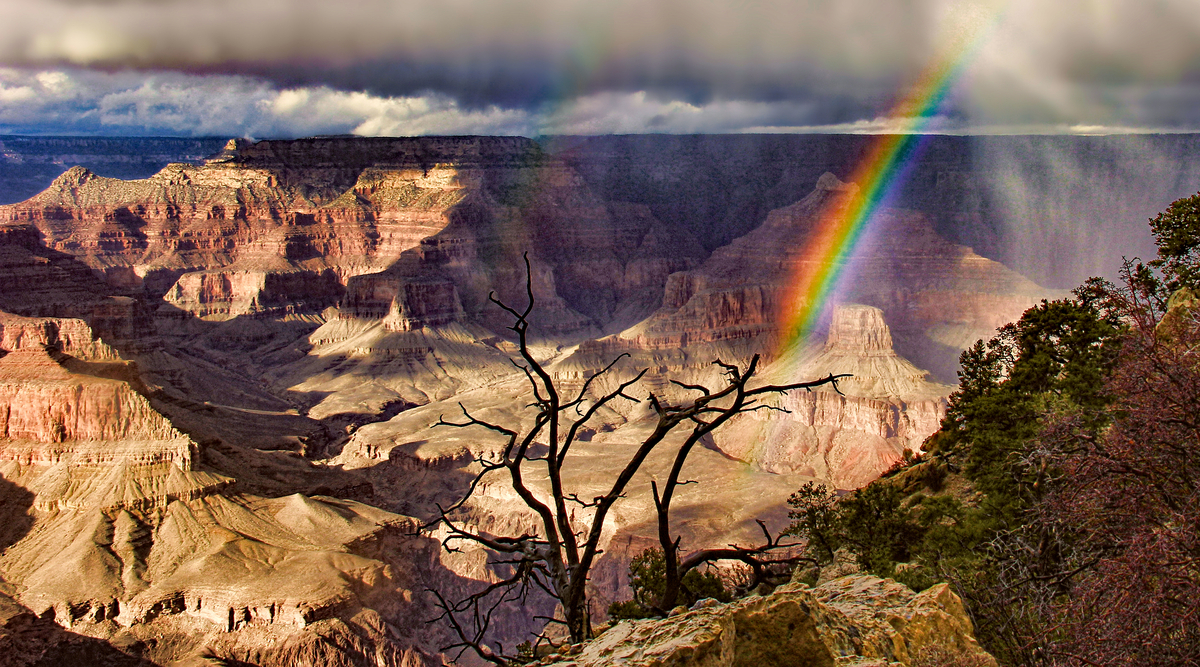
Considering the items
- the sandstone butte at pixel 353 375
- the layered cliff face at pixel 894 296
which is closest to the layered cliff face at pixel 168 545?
the sandstone butte at pixel 353 375

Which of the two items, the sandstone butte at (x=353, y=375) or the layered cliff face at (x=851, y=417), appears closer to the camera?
the sandstone butte at (x=353, y=375)

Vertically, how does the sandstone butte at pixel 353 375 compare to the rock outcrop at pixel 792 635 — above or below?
below

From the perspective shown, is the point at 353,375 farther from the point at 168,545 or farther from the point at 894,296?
the point at 894,296

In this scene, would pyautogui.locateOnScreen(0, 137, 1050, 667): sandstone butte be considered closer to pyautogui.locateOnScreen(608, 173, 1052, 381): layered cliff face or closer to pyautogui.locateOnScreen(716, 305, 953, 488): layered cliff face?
pyautogui.locateOnScreen(716, 305, 953, 488): layered cliff face

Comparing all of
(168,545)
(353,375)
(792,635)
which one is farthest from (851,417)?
(353,375)

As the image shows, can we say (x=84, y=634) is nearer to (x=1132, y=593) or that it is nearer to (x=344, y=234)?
(x=1132, y=593)

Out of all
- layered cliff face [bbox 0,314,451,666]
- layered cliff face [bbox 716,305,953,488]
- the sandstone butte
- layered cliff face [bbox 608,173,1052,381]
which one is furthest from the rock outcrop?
layered cliff face [bbox 608,173,1052,381]

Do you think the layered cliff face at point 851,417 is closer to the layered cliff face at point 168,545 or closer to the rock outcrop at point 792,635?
the layered cliff face at point 168,545
